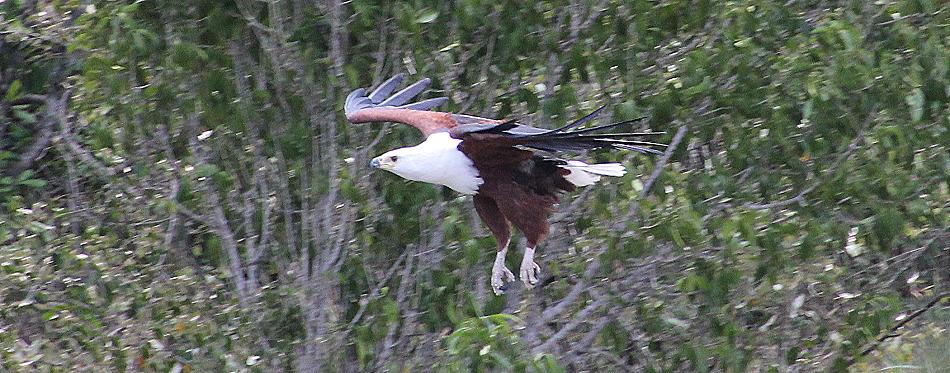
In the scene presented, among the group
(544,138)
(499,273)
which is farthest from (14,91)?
(544,138)

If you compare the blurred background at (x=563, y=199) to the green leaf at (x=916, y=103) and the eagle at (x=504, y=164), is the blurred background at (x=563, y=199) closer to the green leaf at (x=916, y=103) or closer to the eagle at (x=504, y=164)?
the green leaf at (x=916, y=103)

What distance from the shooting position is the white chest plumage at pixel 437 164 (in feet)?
11.2

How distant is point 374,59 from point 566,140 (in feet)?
4.62

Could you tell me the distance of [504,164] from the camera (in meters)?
3.56

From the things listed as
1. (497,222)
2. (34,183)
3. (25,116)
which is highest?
(497,222)

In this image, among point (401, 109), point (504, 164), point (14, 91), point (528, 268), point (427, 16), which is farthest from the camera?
point (14, 91)

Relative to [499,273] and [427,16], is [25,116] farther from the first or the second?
[499,273]

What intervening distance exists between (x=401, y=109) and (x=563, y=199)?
88 cm

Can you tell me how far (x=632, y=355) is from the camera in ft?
16.0

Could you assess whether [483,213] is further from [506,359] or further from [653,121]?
[653,121]

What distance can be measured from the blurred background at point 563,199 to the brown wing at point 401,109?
25 cm

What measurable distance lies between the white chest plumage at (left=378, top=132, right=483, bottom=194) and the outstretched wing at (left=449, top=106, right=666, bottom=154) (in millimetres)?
40

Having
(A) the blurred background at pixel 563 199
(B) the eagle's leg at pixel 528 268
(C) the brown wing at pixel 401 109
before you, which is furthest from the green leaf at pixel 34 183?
(B) the eagle's leg at pixel 528 268

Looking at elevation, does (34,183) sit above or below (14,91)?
below
